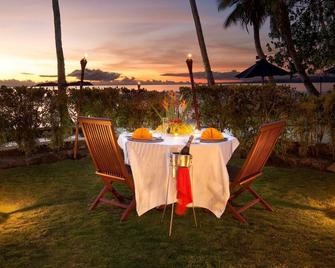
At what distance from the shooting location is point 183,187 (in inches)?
145

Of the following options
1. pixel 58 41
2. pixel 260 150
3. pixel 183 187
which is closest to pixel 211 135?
pixel 260 150

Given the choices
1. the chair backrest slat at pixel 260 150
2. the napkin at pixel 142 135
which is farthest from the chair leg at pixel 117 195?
the chair backrest slat at pixel 260 150

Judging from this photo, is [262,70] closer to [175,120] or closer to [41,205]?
[175,120]

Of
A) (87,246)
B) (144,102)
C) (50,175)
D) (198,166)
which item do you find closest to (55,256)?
(87,246)

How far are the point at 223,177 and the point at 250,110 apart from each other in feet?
11.4

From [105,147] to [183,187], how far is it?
32.8 inches

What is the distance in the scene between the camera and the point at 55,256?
327 centimetres

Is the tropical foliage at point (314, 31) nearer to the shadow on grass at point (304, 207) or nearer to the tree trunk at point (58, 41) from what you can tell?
the tree trunk at point (58, 41)

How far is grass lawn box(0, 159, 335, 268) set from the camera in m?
3.21

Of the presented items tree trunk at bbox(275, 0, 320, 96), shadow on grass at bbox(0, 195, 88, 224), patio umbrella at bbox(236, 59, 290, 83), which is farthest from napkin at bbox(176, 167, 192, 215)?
tree trunk at bbox(275, 0, 320, 96)

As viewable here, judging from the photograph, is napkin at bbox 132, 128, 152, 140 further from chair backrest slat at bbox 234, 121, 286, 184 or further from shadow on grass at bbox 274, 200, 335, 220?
shadow on grass at bbox 274, 200, 335, 220

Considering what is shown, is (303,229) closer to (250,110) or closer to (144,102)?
(250,110)

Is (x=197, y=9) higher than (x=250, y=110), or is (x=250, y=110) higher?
(x=197, y=9)

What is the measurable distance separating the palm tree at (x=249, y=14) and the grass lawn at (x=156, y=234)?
1871 centimetres
